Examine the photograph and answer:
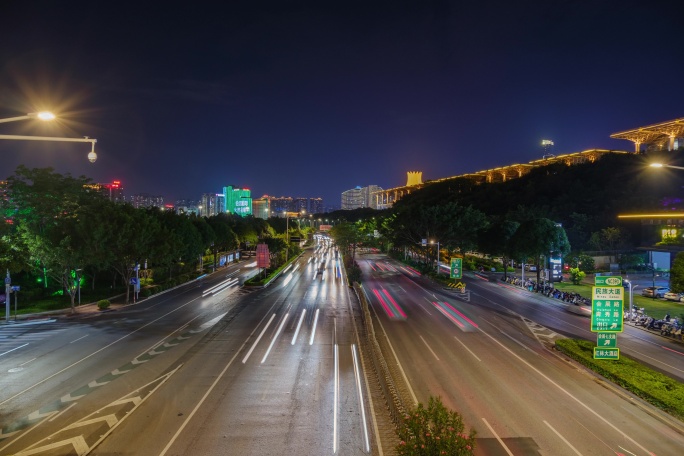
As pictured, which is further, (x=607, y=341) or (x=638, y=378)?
(x=607, y=341)

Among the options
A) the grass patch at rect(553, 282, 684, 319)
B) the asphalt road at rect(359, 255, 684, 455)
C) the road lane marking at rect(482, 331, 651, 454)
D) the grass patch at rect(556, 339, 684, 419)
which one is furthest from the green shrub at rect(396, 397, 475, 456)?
the grass patch at rect(553, 282, 684, 319)

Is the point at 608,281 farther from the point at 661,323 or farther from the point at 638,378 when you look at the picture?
the point at 661,323

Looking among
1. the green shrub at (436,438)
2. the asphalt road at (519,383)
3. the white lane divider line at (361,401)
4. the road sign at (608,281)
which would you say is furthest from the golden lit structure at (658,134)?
the green shrub at (436,438)

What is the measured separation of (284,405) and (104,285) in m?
39.2

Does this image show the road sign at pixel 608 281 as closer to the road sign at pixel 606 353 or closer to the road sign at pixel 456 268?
the road sign at pixel 606 353

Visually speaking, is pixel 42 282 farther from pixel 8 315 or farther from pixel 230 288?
pixel 230 288

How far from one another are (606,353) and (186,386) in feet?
65.1

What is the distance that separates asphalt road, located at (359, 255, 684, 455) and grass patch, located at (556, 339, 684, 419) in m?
0.42

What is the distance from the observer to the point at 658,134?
112750 mm

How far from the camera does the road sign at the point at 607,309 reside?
20.8 meters

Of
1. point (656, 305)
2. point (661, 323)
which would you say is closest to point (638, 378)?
point (661, 323)

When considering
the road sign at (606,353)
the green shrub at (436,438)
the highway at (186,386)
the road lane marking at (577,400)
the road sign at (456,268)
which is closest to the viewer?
the green shrub at (436,438)

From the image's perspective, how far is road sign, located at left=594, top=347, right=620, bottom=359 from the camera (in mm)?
20625

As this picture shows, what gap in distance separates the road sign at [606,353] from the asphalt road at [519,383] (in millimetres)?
1175
